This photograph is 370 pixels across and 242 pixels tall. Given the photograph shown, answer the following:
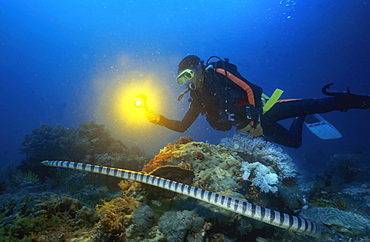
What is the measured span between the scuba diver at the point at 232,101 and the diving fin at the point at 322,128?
1.12 meters

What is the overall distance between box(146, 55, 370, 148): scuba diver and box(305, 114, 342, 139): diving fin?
44.1 inches

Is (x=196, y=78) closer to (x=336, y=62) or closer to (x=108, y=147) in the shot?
(x=108, y=147)

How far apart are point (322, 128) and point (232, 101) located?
3.35 m

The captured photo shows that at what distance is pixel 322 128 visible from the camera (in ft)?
17.5

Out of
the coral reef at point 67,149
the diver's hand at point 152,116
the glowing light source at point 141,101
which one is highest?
the glowing light source at point 141,101

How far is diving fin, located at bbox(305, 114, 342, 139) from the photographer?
511cm

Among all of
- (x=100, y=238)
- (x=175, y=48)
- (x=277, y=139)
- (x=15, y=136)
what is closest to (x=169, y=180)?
(x=100, y=238)

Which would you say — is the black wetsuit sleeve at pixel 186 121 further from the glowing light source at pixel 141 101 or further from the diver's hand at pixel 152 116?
the glowing light source at pixel 141 101

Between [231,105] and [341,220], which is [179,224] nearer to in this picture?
[231,105]

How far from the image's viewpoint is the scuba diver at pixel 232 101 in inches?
159

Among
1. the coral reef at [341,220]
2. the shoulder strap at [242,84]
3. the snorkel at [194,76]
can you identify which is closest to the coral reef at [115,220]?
the snorkel at [194,76]

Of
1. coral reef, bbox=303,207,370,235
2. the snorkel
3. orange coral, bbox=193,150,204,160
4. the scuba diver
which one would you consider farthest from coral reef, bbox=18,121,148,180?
coral reef, bbox=303,207,370,235

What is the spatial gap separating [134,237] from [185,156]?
189 cm

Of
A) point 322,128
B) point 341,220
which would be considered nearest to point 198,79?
point 341,220
